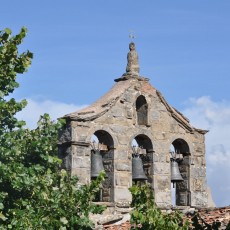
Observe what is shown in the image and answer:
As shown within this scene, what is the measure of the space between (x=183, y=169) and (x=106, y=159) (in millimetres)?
2118

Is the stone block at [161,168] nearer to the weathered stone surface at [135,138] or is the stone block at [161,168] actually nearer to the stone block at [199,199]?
the weathered stone surface at [135,138]

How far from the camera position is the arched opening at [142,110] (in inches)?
739

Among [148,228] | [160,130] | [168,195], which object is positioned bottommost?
[148,228]

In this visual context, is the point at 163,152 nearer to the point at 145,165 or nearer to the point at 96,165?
the point at 145,165

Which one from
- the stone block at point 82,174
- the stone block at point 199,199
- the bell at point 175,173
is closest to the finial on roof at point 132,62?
the bell at point 175,173

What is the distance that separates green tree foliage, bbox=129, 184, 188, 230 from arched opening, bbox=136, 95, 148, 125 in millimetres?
5055

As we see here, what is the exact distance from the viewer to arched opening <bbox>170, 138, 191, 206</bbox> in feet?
63.8

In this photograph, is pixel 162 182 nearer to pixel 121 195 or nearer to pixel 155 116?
pixel 121 195

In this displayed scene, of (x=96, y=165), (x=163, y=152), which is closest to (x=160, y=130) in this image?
(x=163, y=152)

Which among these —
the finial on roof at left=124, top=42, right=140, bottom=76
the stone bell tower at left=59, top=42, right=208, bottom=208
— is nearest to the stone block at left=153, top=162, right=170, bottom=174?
the stone bell tower at left=59, top=42, right=208, bottom=208

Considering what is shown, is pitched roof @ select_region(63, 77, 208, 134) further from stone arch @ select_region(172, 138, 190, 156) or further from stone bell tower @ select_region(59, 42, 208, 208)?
stone arch @ select_region(172, 138, 190, 156)

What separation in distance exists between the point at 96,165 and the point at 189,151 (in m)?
2.41

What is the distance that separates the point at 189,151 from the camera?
19.5 meters

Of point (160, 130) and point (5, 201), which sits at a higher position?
point (160, 130)
